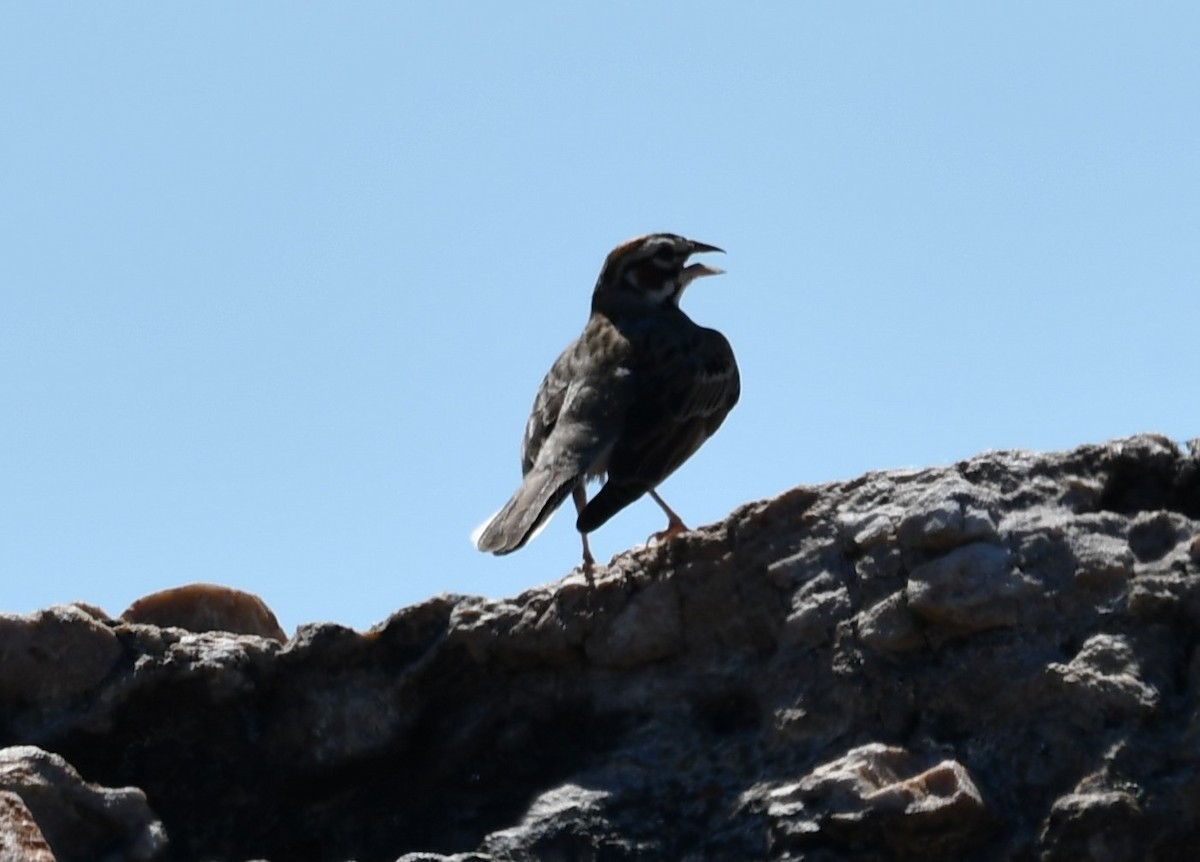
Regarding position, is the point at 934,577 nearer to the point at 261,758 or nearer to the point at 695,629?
the point at 695,629

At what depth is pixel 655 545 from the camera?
700 cm

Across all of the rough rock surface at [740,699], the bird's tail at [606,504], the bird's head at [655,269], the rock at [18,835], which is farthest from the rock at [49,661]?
the bird's head at [655,269]

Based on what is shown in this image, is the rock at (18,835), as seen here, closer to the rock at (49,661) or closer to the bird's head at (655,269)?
the rock at (49,661)

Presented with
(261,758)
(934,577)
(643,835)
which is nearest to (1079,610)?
(934,577)

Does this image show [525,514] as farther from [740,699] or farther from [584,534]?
[740,699]

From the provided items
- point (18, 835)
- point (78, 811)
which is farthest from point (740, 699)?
point (18, 835)

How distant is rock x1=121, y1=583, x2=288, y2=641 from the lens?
7.19 meters

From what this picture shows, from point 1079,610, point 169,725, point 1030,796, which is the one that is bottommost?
point 1030,796

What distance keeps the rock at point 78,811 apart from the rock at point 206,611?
3.95ft

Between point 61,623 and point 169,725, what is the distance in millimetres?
485

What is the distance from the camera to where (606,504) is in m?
8.81

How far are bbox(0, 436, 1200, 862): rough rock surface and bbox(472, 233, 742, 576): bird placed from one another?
1.26 metres

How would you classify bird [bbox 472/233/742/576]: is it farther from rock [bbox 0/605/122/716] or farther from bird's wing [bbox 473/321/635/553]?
rock [bbox 0/605/122/716]

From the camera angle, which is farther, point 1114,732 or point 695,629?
point 695,629
